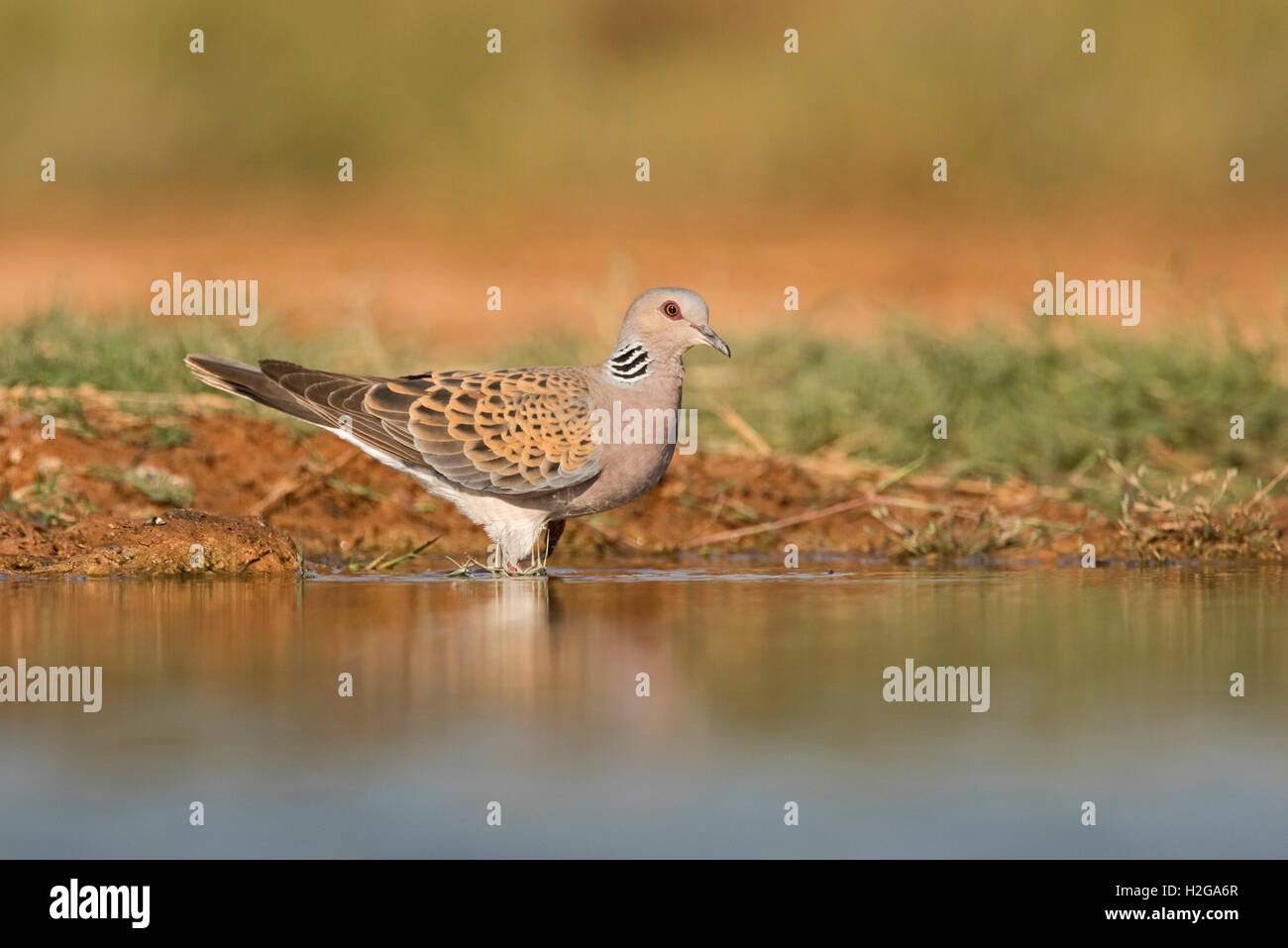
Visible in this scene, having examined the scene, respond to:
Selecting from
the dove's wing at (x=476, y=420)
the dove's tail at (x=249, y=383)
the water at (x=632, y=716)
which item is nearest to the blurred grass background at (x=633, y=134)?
the dove's wing at (x=476, y=420)

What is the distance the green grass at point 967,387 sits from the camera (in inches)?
386

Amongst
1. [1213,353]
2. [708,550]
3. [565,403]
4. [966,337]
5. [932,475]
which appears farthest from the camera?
[966,337]

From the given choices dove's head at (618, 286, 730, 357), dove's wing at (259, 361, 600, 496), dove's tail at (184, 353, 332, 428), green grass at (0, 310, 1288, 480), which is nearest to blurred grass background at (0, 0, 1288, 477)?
green grass at (0, 310, 1288, 480)

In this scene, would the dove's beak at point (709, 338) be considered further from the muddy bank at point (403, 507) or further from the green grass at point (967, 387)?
the green grass at point (967, 387)

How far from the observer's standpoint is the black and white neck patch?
7809 millimetres

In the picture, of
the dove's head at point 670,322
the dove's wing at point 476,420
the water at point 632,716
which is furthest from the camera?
the dove's head at point 670,322

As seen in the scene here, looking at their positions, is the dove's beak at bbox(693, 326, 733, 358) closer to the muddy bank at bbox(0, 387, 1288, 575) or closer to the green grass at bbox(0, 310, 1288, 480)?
the muddy bank at bbox(0, 387, 1288, 575)

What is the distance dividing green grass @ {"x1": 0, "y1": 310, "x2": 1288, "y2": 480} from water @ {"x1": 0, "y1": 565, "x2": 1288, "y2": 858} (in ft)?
9.38

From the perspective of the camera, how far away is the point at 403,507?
8883mm

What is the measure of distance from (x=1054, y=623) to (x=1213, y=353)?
456cm

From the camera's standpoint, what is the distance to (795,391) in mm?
10734

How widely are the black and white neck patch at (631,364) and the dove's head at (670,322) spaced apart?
3 cm

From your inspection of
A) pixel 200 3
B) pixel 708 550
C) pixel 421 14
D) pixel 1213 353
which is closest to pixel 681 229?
pixel 421 14

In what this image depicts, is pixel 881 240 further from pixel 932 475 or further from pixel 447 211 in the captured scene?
pixel 932 475
